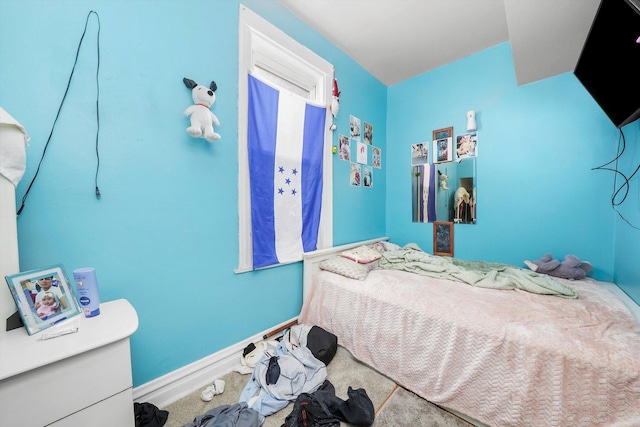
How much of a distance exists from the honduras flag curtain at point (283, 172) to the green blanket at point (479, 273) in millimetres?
905

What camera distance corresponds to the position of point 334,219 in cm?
239

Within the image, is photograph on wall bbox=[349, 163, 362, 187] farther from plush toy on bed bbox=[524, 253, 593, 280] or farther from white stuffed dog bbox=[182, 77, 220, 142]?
plush toy on bed bbox=[524, 253, 593, 280]

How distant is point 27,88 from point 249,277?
4.75ft

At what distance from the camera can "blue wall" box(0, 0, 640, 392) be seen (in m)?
1.03

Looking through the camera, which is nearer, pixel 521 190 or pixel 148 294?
pixel 148 294

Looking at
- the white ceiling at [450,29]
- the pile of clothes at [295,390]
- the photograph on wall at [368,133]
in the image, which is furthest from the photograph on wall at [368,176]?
the pile of clothes at [295,390]

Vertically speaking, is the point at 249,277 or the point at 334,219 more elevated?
the point at 334,219

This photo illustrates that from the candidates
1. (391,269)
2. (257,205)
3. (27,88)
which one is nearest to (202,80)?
(27,88)

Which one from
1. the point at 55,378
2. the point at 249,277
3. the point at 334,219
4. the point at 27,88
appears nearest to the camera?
the point at 55,378

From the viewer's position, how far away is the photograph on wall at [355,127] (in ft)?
8.40

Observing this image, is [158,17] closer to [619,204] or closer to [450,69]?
[450,69]

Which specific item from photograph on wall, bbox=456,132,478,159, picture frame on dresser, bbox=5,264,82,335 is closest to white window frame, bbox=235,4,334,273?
picture frame on dresser, bbox=5,264,82,335

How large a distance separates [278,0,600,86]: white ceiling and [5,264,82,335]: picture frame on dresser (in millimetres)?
2311

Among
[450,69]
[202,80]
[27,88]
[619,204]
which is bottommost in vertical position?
[619,204]
